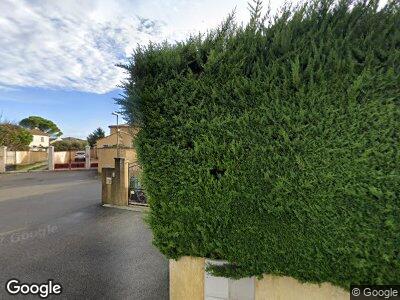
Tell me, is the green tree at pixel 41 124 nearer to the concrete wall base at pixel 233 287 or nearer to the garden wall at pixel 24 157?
the garden wall at pixel 24 157

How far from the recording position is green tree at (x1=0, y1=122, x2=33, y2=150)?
27.8 meters

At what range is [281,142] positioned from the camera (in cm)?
268

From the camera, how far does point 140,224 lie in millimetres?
7148

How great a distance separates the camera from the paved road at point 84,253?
381cm

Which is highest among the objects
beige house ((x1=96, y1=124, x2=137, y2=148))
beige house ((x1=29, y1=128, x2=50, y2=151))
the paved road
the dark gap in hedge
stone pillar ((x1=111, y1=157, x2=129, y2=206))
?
beige house ((x1=29, y1=128, x2=50, y2=151))

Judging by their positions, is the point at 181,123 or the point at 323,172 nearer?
the point at 323,172

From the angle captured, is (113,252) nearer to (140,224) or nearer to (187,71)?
(140,224)

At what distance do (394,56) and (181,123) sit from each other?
2.32 m

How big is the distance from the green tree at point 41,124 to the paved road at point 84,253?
198 feet

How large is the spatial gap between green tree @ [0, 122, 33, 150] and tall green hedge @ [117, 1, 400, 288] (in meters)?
32.4

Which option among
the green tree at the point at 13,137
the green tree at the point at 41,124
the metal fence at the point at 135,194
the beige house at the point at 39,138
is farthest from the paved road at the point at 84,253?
the green tree at the point at 41,124

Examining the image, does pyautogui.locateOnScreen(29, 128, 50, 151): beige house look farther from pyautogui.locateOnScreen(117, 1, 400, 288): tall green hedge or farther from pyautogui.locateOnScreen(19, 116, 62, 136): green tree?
pyautogui.locateOnScreen(117, 1, 400, 288): tall green hedge

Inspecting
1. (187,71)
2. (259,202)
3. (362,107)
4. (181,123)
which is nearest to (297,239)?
(259,202)

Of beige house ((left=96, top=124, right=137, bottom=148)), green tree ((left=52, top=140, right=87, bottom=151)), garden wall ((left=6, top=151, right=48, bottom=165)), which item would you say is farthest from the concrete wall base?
green tree ((left=52, top=140, right=87, bottom=151))
